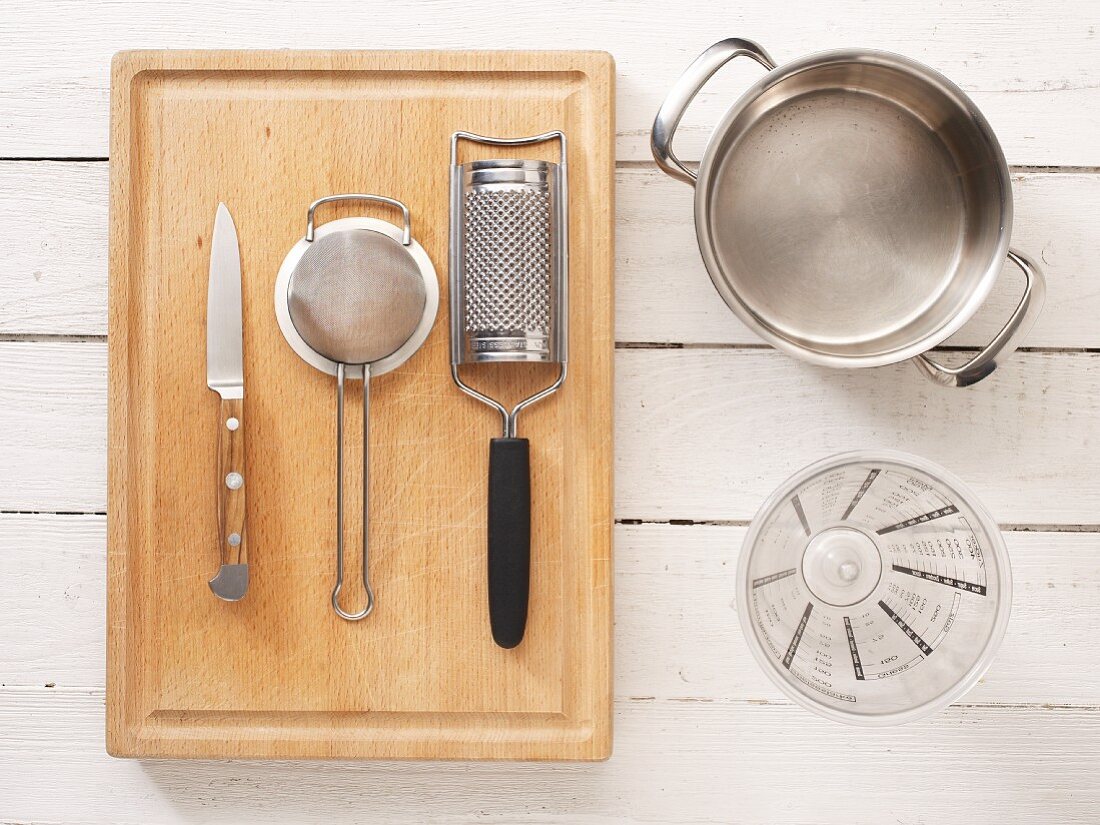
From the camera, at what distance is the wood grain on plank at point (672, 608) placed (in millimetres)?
675

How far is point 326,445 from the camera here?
25.2 inches

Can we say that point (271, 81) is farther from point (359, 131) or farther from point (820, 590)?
point (820, 590)

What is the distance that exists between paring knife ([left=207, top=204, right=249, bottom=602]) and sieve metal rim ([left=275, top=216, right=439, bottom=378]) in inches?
1.4

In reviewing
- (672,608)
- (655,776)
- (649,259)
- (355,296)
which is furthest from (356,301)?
(655,776)

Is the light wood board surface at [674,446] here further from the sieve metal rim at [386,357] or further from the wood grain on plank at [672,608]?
the sieve metal rim at [386,357]

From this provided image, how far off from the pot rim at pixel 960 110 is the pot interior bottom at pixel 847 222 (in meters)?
0.02

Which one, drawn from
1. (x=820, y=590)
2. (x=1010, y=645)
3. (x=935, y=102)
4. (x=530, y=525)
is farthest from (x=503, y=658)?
(x=935, y=102)

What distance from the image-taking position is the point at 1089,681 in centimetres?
68

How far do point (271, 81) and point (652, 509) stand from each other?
446 millimetres

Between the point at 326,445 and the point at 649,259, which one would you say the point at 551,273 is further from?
the point at 326,445

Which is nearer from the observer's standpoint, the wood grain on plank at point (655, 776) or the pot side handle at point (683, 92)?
the pot side handle at point (683, 92)

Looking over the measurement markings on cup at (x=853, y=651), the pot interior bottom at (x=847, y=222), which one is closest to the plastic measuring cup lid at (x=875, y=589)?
the measurement markings on cup at (x=853, y=651)

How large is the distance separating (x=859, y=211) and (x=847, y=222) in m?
0.01

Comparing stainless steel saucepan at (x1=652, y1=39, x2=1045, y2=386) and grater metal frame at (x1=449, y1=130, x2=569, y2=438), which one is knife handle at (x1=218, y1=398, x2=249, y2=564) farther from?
stainless steel saucepan at (x1=652, y1=39, x2=1045, y2=386)
